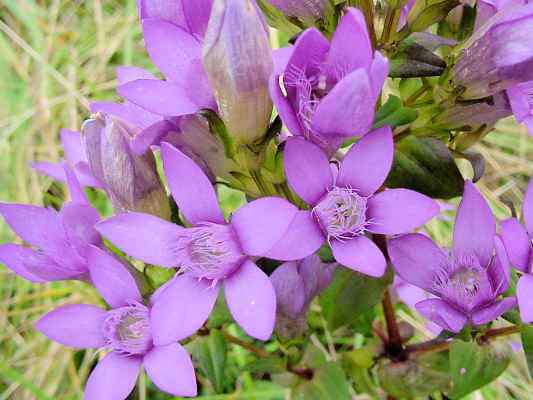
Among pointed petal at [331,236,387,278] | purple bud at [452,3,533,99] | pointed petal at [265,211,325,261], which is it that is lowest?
pointed petal at [331,236,387,278]

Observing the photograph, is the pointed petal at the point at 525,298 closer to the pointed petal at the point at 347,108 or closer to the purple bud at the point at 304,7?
the pointed petal at the point at 347,108

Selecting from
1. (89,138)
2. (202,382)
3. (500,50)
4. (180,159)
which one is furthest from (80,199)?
(202,382)

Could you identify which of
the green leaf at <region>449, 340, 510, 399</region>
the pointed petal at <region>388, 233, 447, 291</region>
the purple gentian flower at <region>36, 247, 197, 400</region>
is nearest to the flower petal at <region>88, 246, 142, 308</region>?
the purple gentian flower at <region>36, 247, 197, 400</region>

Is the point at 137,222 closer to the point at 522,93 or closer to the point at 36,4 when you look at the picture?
the point at 522,93

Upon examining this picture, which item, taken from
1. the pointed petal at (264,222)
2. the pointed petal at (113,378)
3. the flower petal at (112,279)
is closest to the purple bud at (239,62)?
the pointed petal at (264,222)

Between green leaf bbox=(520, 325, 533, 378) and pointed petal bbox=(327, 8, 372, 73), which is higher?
pointed petal bbox=(327, 8, 372, 73)

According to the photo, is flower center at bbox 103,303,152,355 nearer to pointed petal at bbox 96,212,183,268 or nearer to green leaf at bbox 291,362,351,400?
pointed petal at bbox 96,212,183,268

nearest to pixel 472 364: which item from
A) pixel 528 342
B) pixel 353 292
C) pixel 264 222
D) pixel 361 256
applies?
pixel 528 342
